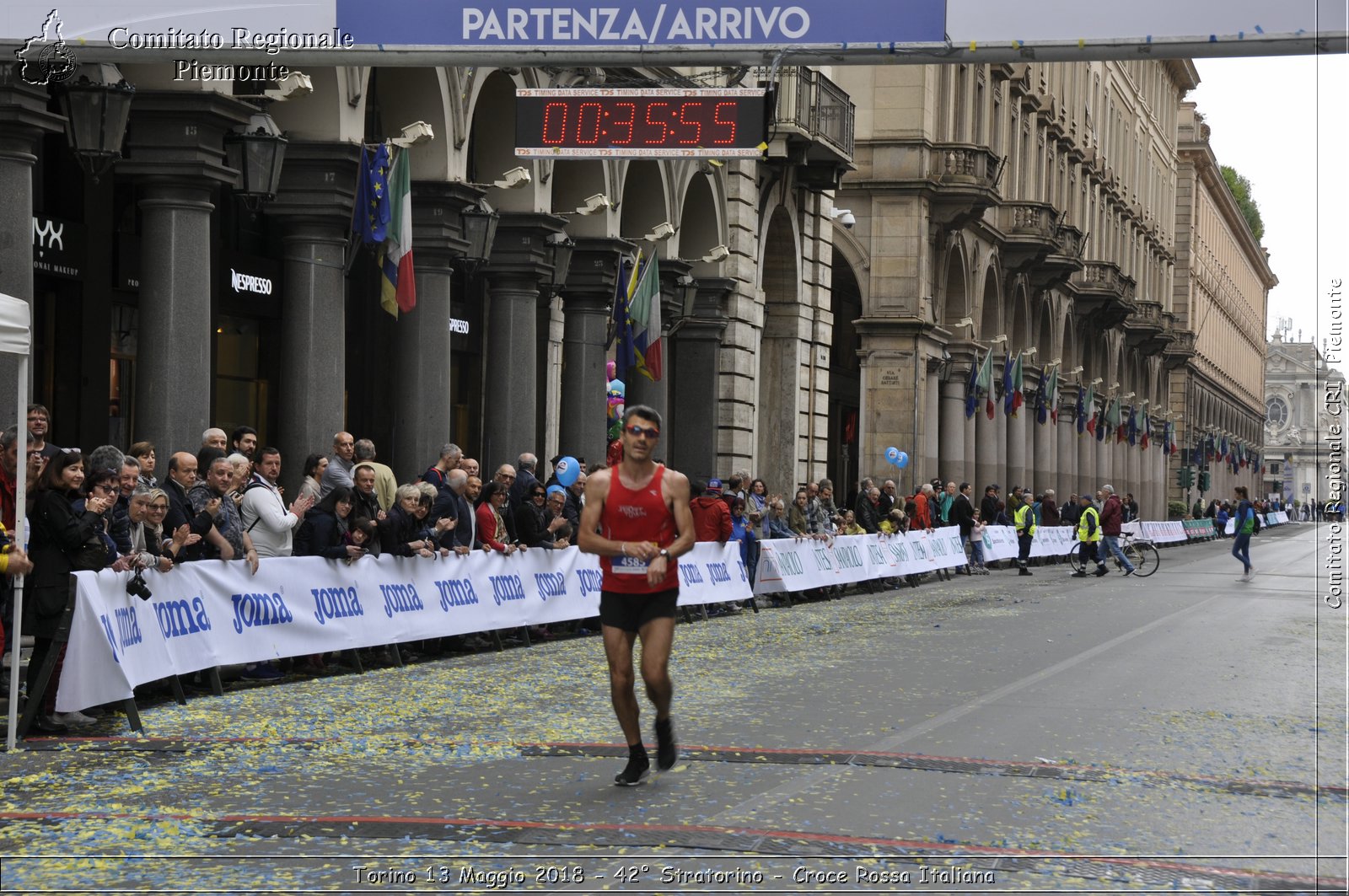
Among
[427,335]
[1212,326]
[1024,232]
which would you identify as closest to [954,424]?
[1024,232]

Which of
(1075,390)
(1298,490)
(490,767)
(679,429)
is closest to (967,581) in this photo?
(679,429)

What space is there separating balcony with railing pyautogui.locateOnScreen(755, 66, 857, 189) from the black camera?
22.3 metres

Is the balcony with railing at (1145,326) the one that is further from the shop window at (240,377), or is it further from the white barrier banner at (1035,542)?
the shop window at (240,377)

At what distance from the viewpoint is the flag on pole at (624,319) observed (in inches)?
1080

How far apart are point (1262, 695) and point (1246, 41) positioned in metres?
4.79

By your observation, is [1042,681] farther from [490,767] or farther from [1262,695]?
[490,767]

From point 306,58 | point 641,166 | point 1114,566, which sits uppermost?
point 641,166

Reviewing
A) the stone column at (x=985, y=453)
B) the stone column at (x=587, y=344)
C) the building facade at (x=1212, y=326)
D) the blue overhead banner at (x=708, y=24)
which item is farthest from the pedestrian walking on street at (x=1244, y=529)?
the building facade at (x=1212, y=326)

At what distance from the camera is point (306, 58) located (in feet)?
44.8

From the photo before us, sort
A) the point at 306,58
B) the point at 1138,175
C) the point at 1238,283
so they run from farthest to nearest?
the point at 1238,283
the point at 1138,175
the point at 306,58

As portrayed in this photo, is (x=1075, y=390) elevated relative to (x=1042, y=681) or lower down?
elevated

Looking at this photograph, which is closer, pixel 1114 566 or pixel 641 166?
pixel 641 166

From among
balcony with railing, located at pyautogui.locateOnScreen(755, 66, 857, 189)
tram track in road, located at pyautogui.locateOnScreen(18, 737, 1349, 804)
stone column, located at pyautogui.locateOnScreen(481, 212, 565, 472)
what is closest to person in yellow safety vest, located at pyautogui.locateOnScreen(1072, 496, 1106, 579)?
balcony with railing, located at pyautogui.locateOnScreen(755, 66, 857, 189)

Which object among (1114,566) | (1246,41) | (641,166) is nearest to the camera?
(1246,41)
